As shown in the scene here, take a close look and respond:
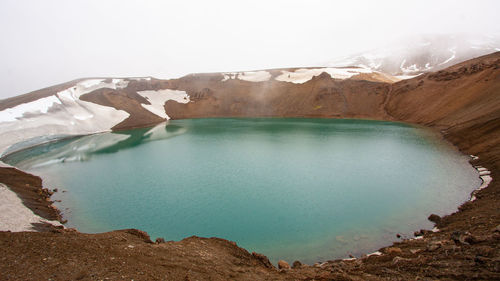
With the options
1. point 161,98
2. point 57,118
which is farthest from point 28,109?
point 161,98

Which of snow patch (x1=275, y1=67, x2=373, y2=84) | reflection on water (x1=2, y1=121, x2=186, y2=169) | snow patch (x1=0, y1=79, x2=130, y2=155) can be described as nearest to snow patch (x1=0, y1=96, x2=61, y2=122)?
snow patch (x1=0, y1=79, x2=130, y2=155)

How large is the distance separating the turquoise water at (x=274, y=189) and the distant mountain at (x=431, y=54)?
99.0 metres

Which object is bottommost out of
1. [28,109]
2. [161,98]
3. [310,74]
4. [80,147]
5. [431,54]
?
[80,147]

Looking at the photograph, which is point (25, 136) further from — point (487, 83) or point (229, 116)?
point (487, 83)

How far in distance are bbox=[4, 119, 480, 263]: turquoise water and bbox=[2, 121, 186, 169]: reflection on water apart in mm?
445

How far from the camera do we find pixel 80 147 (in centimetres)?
3534

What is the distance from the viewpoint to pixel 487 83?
112 ft

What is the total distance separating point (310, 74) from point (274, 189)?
5259cm

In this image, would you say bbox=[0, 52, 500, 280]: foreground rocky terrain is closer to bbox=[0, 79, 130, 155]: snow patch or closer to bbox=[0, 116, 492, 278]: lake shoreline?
bbox=[0, 116, 492, 278]: lake shoreline

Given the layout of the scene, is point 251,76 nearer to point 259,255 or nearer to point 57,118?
point 57,118

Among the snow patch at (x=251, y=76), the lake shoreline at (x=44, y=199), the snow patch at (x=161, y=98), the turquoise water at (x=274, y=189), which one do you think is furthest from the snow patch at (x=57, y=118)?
the snow patch at (x=251, y=76)

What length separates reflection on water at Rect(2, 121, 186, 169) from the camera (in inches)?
1138

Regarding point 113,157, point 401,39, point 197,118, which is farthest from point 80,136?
point 401,39

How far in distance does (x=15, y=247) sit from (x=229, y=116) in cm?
5479
